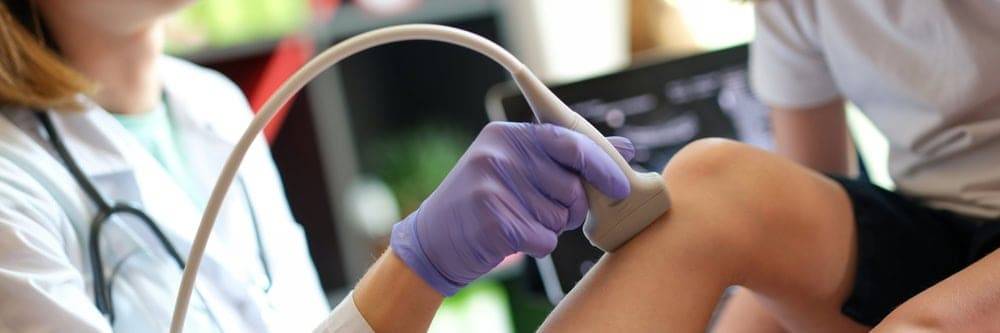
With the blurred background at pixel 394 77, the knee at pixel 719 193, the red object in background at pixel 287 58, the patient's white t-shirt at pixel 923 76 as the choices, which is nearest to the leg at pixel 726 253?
the knee at pixel 719 193

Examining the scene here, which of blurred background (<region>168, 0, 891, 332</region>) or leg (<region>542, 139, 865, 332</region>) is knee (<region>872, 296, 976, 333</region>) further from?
blurred background (<region>168, 0, 891, 332</region>)

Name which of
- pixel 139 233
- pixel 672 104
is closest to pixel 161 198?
pixel 139 233

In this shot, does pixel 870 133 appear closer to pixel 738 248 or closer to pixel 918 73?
pixel 918 73

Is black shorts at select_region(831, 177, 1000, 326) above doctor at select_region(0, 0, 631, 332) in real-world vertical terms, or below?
below

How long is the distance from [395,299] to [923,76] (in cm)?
49

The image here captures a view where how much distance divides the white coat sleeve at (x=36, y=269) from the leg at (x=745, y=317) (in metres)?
0.53

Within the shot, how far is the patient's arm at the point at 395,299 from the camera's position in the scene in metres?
0.76

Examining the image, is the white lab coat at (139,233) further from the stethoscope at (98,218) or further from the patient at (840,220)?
Answer: the patient at (840,220)

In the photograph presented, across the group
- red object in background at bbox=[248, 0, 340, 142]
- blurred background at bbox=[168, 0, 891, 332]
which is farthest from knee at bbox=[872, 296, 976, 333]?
red object in background at bbox=[248, 0, 340, 142]

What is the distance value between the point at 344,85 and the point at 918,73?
1.58 metres

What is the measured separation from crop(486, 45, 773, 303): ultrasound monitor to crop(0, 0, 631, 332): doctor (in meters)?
0.33

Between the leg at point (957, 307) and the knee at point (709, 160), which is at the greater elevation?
the knee at point (709, 160)

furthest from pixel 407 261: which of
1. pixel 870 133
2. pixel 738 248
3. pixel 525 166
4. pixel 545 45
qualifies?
pixel 545 45

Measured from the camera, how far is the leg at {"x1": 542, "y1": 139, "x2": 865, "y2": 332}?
76cm
